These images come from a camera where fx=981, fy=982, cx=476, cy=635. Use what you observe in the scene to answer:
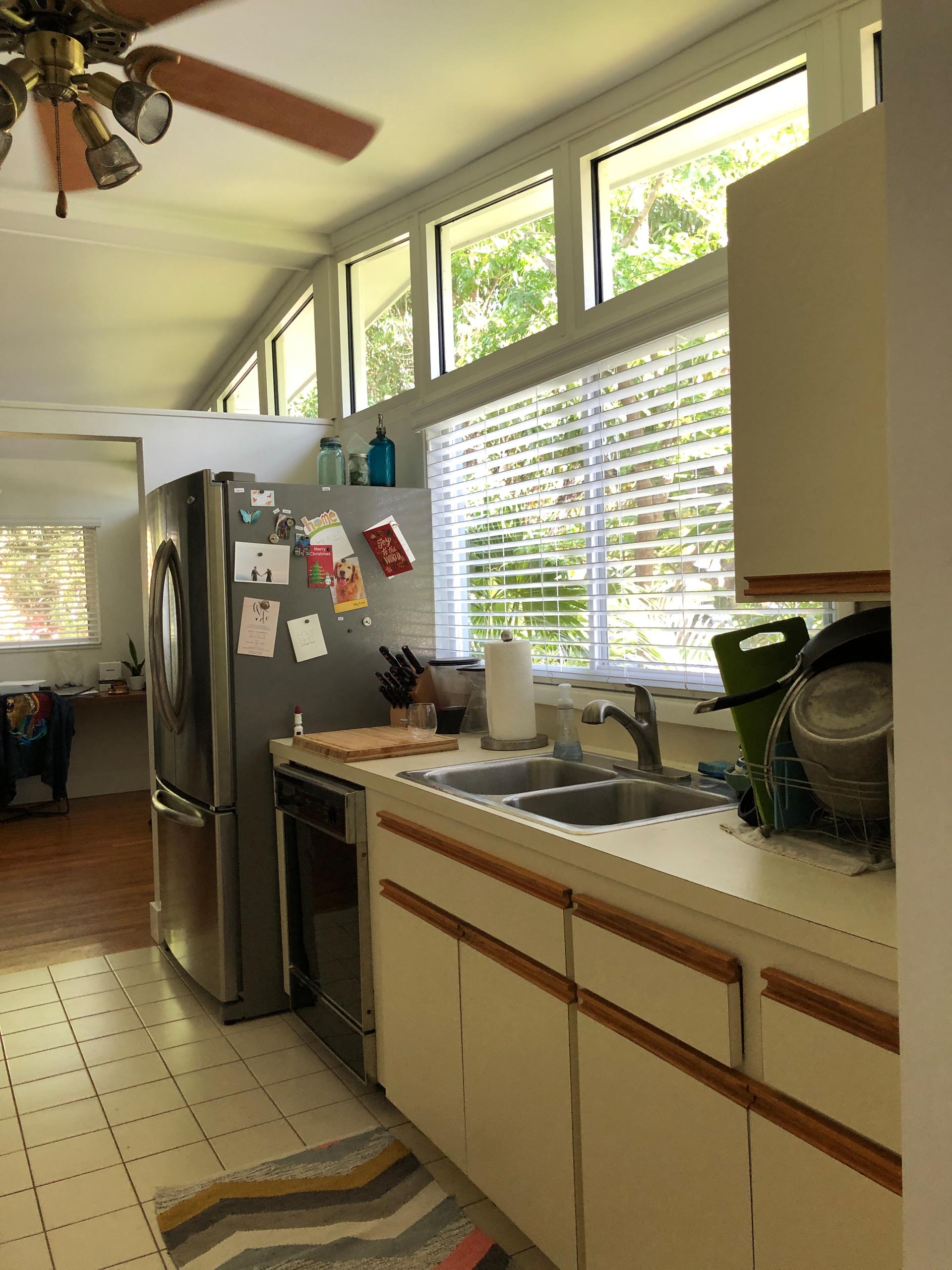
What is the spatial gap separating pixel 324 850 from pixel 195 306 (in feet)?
11.2

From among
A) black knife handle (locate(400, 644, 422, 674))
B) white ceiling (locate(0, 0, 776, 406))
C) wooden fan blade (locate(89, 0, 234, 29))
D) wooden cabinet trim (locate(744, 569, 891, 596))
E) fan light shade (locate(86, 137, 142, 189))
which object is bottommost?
black knife handle (locate(400, 644, 422, 674))

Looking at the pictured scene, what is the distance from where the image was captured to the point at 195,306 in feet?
16.7

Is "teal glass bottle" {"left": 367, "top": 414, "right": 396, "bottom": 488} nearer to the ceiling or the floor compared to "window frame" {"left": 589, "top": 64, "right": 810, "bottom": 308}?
nearer to the floor

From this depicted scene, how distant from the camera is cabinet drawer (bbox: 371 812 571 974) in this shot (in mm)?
1759

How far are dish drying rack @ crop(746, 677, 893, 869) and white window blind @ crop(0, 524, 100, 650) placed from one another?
6546mm

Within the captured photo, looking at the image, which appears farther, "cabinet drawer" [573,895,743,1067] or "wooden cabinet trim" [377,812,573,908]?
"wooden cabinet trim" [377,812,573,908]

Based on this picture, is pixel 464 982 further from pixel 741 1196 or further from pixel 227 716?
pixel 227 716

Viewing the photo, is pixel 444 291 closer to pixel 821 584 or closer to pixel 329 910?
pixel 329 910

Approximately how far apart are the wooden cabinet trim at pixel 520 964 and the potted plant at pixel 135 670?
550cm

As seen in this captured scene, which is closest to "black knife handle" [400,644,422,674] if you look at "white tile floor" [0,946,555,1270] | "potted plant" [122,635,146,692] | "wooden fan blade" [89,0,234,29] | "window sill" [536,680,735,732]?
"window sill" [536,680,735,732]

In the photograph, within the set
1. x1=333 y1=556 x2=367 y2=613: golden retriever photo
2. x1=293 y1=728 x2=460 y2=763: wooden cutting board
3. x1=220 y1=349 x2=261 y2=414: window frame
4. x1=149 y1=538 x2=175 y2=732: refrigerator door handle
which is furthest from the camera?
x1=220 y1=349 x2=261 y2=414: window frame

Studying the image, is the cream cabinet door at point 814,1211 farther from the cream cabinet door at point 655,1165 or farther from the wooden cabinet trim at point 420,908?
the wooden cabinet trim at point 420,908

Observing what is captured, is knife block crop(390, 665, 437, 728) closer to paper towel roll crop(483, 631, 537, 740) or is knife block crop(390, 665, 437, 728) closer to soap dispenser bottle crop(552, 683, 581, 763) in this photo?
paper towel roll crop(483, 631, 537, 740)

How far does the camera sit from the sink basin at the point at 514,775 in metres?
2.46
